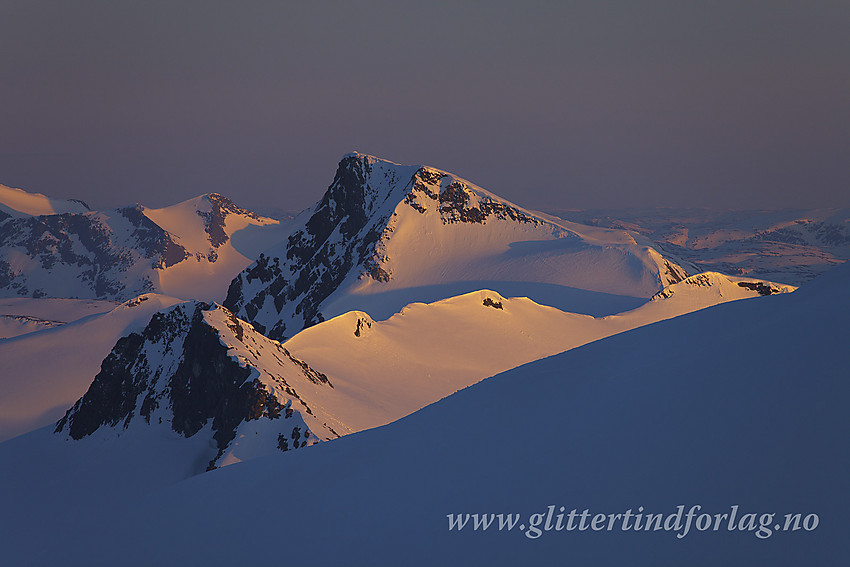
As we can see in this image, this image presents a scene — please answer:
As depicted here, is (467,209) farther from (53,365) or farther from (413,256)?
(53,365)

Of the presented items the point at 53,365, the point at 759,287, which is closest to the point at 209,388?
the point at 53,365

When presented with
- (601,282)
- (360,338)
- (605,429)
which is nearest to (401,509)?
(605,429)

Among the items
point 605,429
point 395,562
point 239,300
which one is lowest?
point 239,300

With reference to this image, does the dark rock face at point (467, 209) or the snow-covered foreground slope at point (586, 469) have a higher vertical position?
the snow-covered foreground slope at point (586, 469)

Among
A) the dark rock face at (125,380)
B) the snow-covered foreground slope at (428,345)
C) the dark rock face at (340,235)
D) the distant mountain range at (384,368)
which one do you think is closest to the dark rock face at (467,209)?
the dark rock face at (340,235)

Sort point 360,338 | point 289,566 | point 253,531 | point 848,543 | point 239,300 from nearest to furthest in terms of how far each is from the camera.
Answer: point 848,543 → point 289,566 → point 253,531 → point 360,338 → point 239,300

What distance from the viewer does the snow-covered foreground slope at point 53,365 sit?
Result: 86250mm

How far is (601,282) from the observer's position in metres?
117

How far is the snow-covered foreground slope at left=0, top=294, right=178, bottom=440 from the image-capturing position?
283 feet

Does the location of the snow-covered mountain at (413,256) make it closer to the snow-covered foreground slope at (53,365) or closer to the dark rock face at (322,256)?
the dark rock face at (322,256)

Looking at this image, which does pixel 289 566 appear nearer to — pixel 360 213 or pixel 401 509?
pixel 401 509

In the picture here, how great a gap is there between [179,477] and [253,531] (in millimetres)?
32130

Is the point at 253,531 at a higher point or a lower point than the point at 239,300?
higher

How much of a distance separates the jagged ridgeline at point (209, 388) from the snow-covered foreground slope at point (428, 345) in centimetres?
311
